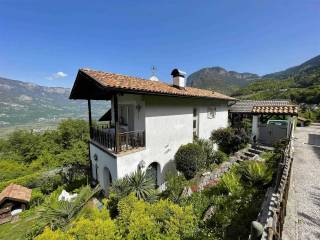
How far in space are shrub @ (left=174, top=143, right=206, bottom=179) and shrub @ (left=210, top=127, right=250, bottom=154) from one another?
4.32 m

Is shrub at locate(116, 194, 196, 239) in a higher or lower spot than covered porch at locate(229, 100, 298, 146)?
lower

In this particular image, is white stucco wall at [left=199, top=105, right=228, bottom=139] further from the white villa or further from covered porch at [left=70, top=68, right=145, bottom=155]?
covered porch at [left=70, top=68, right=145, bottom=155]

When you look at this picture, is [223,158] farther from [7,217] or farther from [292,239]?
[7,217]

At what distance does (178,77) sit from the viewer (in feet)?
44.6

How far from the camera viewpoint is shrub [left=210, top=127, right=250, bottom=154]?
548 inches

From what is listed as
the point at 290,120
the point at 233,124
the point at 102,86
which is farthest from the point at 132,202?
the point at 233,124

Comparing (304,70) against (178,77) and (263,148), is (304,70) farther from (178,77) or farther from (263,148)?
(178,77)

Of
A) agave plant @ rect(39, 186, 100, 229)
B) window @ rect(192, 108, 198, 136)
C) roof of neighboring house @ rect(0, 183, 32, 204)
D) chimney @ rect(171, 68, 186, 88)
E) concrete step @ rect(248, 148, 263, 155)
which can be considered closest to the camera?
agave plant @ rect(39, 186, 100, 229)

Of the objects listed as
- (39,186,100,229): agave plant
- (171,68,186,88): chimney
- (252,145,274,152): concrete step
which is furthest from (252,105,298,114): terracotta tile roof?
(39,186,100,229): agave plant

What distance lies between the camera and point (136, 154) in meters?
9.20

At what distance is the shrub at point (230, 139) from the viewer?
45.6ft

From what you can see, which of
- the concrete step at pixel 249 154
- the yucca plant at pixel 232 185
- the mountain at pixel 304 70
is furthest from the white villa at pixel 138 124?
the mountain at pixel 304 70

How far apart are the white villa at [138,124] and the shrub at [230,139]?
257 cm

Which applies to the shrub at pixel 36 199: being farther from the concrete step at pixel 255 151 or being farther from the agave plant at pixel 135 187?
the concrete step at pixel 255 151
